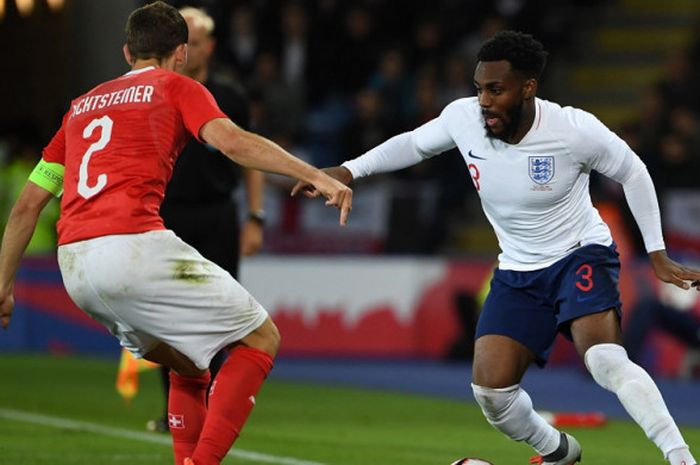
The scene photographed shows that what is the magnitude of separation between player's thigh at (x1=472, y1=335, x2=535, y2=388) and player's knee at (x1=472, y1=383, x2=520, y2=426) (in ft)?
0.08

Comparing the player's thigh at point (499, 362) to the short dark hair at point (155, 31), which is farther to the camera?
the player's thigh at point (499, 362)

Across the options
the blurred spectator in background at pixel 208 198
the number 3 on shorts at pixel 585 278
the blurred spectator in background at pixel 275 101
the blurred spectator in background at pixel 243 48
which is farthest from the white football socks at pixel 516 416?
the blurred spectator in background at pixel 243 48

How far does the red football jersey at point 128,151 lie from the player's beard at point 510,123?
1547mm

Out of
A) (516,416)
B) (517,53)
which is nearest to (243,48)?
(517,53)

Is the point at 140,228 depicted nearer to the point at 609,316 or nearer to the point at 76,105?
the point at 76,105

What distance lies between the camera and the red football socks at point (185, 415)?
24.2ft

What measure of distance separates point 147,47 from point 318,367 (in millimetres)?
10536

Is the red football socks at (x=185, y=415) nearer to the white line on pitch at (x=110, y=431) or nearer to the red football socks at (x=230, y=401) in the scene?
the red football socks at (x=230, y=401)

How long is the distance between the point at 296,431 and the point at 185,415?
3.68 metres

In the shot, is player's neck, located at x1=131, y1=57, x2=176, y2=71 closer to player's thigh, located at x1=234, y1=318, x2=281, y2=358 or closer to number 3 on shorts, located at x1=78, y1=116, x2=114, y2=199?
number 3 on shorts, located at x1=78, y1=116, x2=114, y2=199

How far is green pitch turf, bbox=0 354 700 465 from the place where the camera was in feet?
30.9

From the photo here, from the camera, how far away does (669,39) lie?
23.3 m

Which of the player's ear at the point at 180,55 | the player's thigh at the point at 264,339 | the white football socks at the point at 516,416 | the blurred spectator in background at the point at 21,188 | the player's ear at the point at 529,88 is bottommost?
the blurred spectator in background at the point at 21,188

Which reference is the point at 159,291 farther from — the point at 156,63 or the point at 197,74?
the point at 197,74
